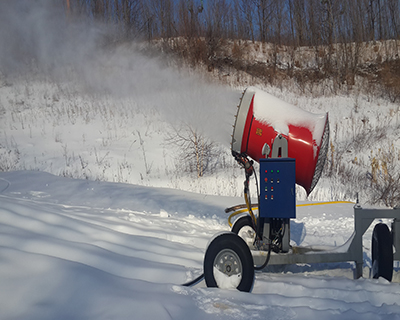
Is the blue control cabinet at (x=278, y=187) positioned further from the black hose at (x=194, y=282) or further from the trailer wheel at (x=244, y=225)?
the trailer wheel at (x=244, y=225)

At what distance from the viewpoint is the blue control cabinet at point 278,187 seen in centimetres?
309

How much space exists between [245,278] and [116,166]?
8537mm

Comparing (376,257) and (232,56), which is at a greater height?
(232,56)

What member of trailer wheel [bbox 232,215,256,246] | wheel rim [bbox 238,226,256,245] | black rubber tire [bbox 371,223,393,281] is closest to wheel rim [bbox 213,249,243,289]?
wheel rim [bbox 238,226,256,245]

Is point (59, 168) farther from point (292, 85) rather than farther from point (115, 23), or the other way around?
point (292, 85)

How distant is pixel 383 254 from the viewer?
3084 mm

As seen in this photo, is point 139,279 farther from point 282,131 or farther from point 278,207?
point 282,131

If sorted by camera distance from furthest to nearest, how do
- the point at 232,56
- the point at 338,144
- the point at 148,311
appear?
the point at 232,56, the point at 338,144, the point at 148,311

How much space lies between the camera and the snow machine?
290 cm

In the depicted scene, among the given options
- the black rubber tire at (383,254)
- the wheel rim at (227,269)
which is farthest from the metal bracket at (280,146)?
the black rubber tire at (383,254)

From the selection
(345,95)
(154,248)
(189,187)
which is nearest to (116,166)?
(189,187)

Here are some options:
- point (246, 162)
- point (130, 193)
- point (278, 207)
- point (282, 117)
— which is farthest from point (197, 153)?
point (278, 207)

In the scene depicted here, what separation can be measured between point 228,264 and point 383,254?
1512 millimetres

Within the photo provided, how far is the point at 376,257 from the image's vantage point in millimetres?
3225
